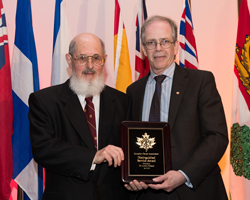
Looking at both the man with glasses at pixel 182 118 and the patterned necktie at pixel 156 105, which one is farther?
the patterned necktie at pixel 156 105

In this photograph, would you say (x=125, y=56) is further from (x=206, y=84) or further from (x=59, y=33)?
(x=206, y=84)

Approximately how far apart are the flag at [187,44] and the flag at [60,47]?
1.79 m

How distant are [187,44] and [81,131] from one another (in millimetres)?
2598

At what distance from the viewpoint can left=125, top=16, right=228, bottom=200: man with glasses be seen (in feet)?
7.06

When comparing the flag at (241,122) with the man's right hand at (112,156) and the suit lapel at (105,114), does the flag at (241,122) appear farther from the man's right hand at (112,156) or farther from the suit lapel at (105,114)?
the man's right hand at (112,156)

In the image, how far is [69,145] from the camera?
2232 millimetres

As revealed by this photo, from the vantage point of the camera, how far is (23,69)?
11.8 feet

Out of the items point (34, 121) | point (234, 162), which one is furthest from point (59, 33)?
point (234, 162)

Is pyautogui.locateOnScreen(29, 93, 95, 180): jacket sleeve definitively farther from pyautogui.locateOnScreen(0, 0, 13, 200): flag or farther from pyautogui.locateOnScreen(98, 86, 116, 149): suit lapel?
pyautogui.locateOnScreen(0, 0, 13, 200): flag

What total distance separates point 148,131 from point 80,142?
63cm

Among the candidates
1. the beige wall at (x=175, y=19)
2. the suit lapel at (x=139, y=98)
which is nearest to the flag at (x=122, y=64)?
the beige wall at (x=175, y=19)

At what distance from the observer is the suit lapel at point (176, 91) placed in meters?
2.36

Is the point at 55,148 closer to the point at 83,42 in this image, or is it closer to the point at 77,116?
the point at 77,116

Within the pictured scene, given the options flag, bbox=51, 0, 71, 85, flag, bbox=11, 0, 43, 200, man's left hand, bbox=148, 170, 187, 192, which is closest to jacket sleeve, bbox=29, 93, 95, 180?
man's left hand, bbox=148, 170, 187, 192
